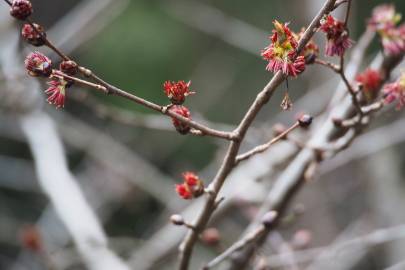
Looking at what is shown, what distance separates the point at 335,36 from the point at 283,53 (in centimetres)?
18

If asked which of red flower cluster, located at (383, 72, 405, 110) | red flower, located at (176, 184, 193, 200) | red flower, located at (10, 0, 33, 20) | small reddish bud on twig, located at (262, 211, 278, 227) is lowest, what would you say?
red flower, located at (176, 184, 193, 200)

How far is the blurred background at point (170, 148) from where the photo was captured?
8.71 ft

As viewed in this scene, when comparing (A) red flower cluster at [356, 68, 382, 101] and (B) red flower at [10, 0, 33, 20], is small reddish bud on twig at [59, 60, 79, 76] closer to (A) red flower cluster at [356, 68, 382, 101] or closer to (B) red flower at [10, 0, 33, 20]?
(B) red flower at [10, 0, 33, 20]

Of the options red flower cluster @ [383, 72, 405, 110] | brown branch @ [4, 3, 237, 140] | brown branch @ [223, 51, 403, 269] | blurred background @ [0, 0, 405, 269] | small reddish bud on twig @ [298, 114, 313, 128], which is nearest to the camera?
brown branch @ [4, 3, 237, 140]

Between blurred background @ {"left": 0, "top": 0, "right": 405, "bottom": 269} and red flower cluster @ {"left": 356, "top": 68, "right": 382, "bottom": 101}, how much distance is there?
326mm

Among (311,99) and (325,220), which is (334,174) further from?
(311,99)

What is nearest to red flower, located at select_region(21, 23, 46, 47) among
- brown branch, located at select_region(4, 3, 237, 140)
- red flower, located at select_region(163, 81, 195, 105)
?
brown branch, located at select_region(4, 3, 237, 140)

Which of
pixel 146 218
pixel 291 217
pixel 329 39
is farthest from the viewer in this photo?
pixel 146 218

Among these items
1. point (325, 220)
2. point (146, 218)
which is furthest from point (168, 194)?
point (325, 220)

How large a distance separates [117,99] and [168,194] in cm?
234

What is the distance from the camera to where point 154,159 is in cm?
485

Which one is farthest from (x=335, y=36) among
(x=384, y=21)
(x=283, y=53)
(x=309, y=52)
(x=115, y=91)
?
(x=115, y=91)

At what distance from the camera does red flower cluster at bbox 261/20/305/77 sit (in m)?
0.92

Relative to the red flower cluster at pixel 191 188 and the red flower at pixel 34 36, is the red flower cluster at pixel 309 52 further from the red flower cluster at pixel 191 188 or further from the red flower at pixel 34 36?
the red flower at pixel 34 36
